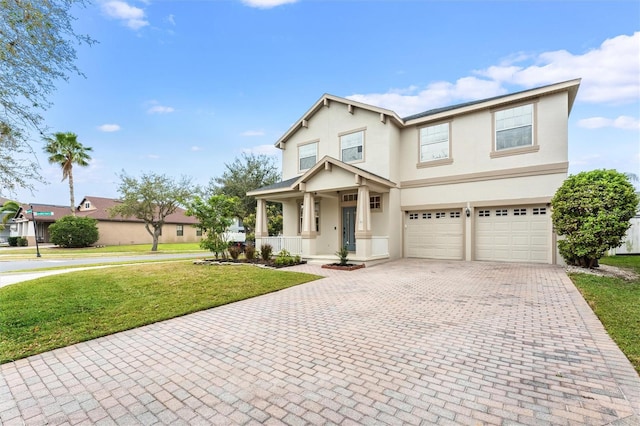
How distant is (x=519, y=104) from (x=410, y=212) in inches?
241

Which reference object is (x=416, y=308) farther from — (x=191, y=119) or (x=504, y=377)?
(x=191, y=119)

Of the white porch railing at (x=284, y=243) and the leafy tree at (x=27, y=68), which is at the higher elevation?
the leafy tree at (x=27, y=68)

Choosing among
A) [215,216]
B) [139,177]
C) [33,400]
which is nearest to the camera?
[33,400]

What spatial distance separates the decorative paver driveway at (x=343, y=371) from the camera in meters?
2.64

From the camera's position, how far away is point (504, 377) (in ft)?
10.6

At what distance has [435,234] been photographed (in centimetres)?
1388

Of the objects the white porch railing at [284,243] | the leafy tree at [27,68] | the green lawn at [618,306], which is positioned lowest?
the green lawn at [618,306]

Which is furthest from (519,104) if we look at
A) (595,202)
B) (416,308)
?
(416,308)

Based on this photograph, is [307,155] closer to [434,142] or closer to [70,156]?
[434,142]

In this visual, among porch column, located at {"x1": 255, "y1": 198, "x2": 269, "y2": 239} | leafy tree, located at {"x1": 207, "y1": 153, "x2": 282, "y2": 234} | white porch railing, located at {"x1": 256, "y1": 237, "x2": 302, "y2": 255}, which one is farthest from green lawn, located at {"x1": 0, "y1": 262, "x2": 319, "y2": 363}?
leafy tree, located at {"x1": 207, "y1": 153, "x2": 282, "y2": 234}

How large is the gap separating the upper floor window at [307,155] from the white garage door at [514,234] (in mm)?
8290

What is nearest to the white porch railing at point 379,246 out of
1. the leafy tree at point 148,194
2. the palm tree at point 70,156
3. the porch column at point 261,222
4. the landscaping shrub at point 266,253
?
the landscaping shrub at point 266,253

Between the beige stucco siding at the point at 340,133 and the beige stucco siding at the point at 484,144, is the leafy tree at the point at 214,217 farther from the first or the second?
the beige stucco siding at the point at 484,144

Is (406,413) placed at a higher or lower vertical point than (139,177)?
lower
